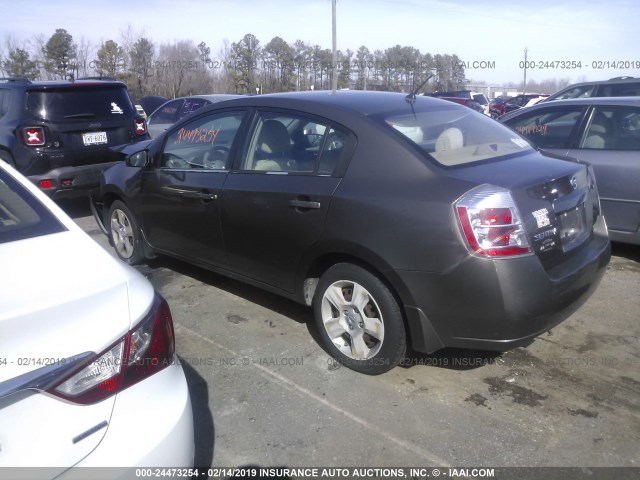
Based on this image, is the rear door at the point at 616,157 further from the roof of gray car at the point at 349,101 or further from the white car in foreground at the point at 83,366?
the white car in foreground at the point at 83,366

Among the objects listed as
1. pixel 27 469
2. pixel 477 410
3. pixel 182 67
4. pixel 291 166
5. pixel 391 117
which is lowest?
pixel 477 410

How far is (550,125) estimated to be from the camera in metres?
5.55

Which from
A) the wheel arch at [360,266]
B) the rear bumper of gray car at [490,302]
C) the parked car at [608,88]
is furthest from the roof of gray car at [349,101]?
the parked car at [608,88]

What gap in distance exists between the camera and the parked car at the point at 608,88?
974 centimetres

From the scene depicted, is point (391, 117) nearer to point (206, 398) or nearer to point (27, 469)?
point (206, 398)

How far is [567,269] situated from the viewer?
2.97 m

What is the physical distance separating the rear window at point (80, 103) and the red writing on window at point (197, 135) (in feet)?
10.6

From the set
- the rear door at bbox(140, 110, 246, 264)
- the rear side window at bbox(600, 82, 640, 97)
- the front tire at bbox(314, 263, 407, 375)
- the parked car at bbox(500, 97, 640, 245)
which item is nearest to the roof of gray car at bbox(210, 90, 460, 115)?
the rear door at bbox(140, 110, 246, 264)

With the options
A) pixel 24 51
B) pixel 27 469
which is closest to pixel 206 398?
pixel 27 469

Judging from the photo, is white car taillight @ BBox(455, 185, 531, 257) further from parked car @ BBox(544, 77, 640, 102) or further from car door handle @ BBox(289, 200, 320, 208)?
parked car @ BBox(544, 77, 640, 102)

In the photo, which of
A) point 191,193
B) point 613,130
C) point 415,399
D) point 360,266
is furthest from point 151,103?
point 415,399

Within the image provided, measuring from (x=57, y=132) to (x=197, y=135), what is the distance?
3.36m

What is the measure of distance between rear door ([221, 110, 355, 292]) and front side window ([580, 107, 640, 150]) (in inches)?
121

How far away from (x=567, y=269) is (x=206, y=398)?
211 centimetres
